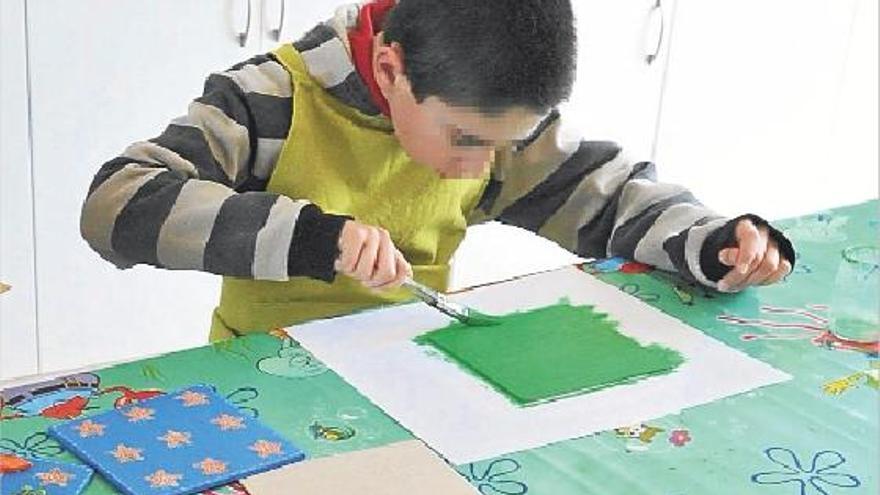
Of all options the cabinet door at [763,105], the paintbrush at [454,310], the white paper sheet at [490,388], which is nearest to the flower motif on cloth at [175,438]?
the white paper sheet at [490,388]

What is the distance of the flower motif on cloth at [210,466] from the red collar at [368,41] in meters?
0.45

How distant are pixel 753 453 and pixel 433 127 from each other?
0.39 meters

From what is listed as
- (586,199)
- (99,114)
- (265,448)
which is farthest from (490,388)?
(99,114)

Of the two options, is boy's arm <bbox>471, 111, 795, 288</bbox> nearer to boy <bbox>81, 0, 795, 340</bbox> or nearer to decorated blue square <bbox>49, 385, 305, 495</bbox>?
boy <bbox>81, 0, 795, 340</bbox>

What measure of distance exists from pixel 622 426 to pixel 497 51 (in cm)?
30

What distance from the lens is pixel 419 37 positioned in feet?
3.69

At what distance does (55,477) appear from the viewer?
0.89 metres

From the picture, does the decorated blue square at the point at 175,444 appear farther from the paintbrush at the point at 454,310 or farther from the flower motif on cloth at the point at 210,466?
the paintbrush at the point at 454,310

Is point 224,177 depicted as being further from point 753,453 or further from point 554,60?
point 753,453

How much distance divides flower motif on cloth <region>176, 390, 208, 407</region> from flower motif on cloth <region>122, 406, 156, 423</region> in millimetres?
27

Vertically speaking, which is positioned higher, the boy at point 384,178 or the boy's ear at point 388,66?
the boy's ear at point 388,66

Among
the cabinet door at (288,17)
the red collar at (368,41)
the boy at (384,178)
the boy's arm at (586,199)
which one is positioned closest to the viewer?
the boy at (384,178)

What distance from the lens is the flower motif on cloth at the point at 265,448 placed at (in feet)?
3.06

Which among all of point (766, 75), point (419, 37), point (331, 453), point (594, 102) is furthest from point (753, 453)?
point (766, 75)
